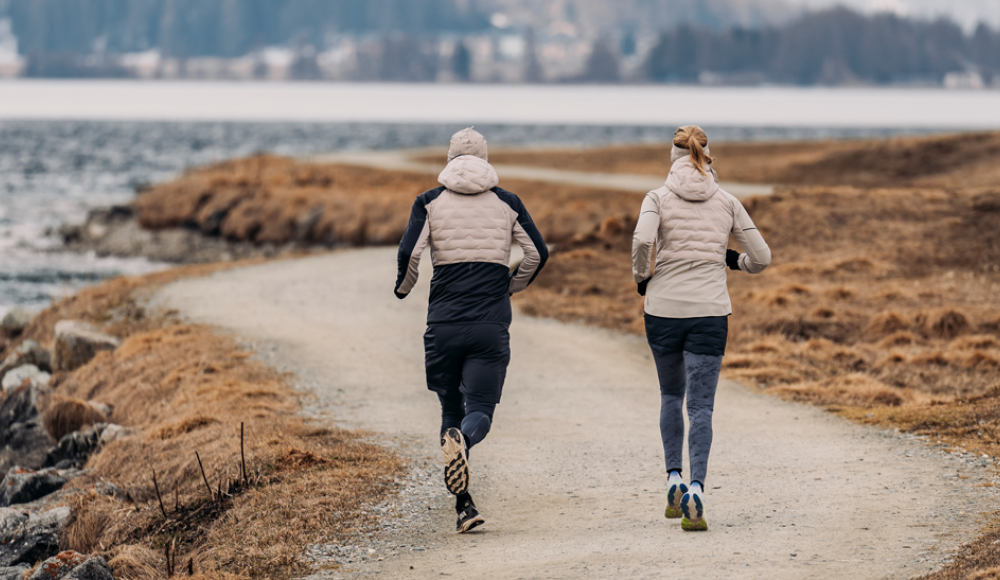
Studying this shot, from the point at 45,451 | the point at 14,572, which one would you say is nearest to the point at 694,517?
the point at 14,572

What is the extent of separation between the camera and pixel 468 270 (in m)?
6.27

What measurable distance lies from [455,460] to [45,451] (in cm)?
632

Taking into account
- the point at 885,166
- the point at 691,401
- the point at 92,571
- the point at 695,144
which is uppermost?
the point at 695,144

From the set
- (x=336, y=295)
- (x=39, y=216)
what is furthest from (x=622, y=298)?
(x=39, y=216)

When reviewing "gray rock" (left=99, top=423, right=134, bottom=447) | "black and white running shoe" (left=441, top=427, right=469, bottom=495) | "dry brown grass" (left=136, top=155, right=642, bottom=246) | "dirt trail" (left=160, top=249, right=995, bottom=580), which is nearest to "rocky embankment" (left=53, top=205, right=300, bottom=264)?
"dry brown grass" (left=136, top=155, right=642, bottom=246)

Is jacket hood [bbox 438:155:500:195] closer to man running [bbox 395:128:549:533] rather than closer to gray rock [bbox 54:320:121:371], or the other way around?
man running [bbox 395:128:549:533]

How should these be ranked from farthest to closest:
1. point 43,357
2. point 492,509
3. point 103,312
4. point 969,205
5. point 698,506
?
point 969,205, point 103,312, point 43,357, point 492,509, point 698,506

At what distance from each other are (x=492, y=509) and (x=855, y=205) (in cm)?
1480

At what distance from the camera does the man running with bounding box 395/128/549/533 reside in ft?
20.5

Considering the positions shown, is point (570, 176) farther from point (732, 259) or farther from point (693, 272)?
point (693, 272)

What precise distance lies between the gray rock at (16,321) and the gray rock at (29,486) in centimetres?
942

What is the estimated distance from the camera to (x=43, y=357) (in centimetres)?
1439

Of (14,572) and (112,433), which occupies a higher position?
(14,572)

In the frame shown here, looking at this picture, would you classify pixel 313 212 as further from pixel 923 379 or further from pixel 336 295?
pixel 923 379
